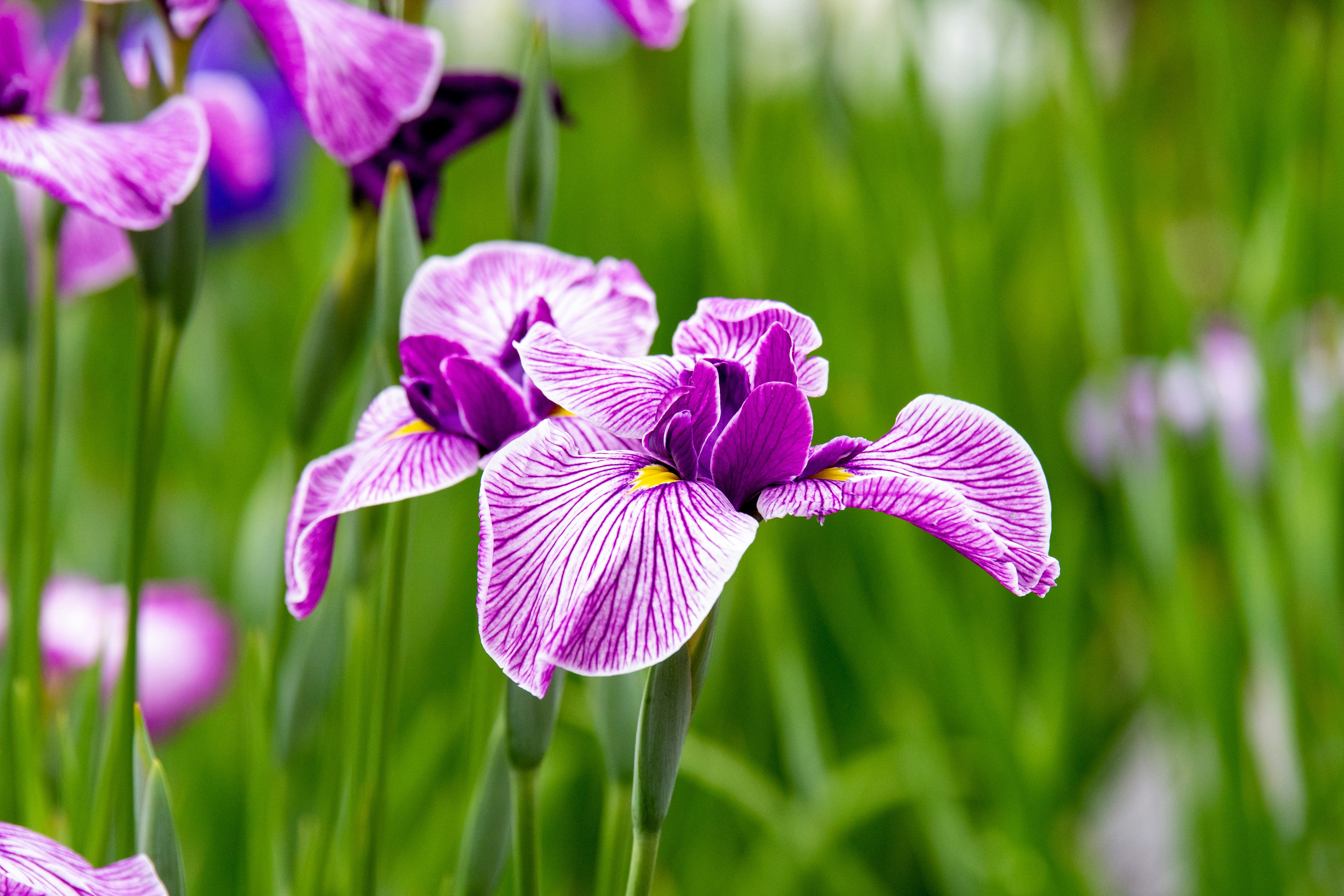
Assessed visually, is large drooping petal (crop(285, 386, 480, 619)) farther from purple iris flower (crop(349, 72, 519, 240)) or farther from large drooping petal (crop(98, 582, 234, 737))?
large drooping petal (crop(98, 582, 234, 737))

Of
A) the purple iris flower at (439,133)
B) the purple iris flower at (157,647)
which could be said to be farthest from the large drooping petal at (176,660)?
the purple iris flower at (439,133)

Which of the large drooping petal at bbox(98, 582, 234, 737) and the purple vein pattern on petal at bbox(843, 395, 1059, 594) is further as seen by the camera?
the large drooping petal at bbox(98, 582, 234, 737)

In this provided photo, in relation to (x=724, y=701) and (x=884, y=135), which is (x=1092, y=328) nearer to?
(x=884, y=135)

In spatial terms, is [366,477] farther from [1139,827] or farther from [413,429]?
[1139,827]


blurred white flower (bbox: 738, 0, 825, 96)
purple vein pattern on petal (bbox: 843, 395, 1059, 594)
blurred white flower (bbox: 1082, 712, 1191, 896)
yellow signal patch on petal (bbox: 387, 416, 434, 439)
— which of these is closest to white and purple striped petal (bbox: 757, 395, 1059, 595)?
purple vein pattern on petal (bbox: 843, 395, 1059, 594)

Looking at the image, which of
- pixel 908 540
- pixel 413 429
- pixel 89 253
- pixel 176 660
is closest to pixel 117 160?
pixel 413 429

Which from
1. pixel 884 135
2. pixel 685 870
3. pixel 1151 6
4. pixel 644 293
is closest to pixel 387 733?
pixel 644 293
